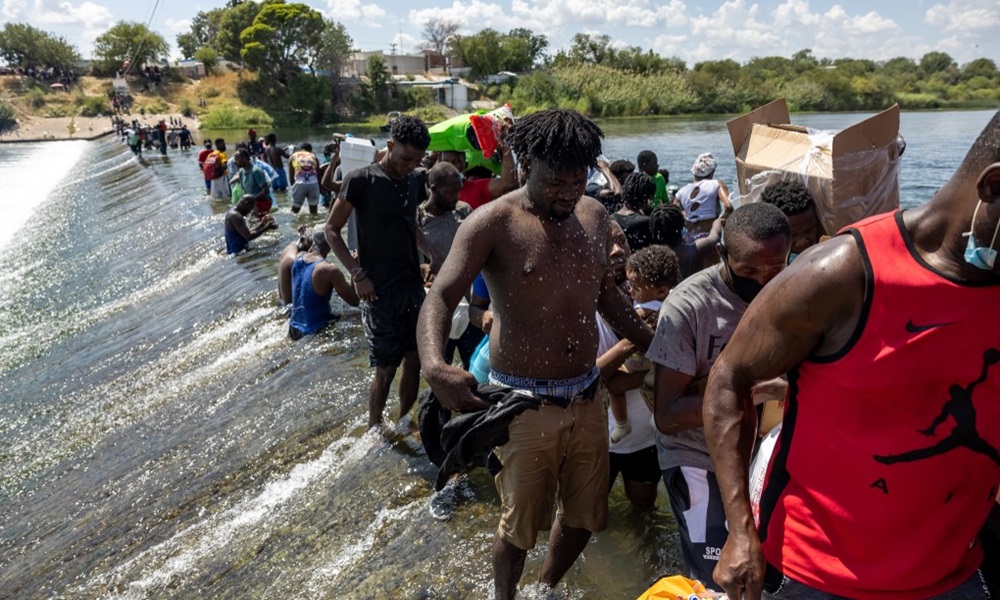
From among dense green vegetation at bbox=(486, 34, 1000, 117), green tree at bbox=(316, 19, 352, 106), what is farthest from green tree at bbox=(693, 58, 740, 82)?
green tree at bbox=(316, 19, 352, 106)

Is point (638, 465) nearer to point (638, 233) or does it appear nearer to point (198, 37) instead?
point (638, 233)

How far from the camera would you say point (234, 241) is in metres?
12.1

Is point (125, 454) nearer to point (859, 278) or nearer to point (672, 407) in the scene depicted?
point (672, 407)

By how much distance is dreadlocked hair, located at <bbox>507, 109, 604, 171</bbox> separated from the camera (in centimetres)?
265

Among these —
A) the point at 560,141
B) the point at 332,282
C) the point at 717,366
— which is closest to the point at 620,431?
the point at 560,141

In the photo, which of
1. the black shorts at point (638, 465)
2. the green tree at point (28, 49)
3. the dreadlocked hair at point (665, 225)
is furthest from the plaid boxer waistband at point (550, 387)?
the green tree at point (28, 49)

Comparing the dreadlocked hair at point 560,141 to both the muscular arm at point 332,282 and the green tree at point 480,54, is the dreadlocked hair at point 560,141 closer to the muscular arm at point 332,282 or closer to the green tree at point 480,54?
the muscular arm at point 332,282

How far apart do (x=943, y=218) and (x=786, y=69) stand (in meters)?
75.9

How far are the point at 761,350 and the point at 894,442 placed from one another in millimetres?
352

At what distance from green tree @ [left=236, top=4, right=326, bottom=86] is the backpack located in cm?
5480

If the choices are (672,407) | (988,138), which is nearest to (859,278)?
(988,138)

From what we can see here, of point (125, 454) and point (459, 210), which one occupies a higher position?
point (459, 210)

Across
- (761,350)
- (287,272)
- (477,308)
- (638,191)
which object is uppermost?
(761,350)

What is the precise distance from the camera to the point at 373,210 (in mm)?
4816
